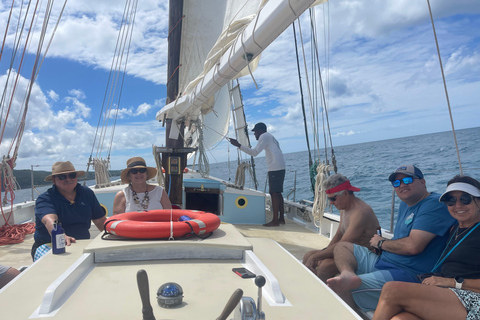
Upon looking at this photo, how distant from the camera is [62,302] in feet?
4.82

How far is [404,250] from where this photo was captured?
222cm

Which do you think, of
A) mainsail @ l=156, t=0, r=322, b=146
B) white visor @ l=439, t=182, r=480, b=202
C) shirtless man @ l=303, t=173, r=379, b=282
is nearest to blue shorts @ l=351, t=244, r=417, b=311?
shirtless man @ l=303, t=173, r=379, b=282

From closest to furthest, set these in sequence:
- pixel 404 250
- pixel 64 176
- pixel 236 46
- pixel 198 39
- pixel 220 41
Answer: pixel 404 250, pixel 64 176, pixel 236 46, pixel 220 41, pixel 198 39

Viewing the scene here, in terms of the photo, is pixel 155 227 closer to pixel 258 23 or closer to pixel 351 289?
pixel 351 289

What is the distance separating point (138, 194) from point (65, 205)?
0.64m

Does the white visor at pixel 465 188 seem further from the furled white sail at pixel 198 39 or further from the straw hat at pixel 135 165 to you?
the furled white sail at pixel 198 39

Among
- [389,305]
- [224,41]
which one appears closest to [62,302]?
[389,305]

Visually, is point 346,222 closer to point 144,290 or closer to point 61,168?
point 144,290

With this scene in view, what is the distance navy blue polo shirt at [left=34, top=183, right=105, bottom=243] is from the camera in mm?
2777

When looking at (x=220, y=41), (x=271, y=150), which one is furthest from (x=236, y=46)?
(x=271, y=150)

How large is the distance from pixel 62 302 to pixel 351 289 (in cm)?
165

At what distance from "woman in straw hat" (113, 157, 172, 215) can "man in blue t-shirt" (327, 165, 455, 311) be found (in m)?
1.68

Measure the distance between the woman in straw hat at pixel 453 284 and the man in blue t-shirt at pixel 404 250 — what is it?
0.18 meters

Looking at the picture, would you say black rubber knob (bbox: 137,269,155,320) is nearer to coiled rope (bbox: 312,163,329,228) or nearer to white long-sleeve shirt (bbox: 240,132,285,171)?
coiled rope (bbox: 312,163,329,228)
